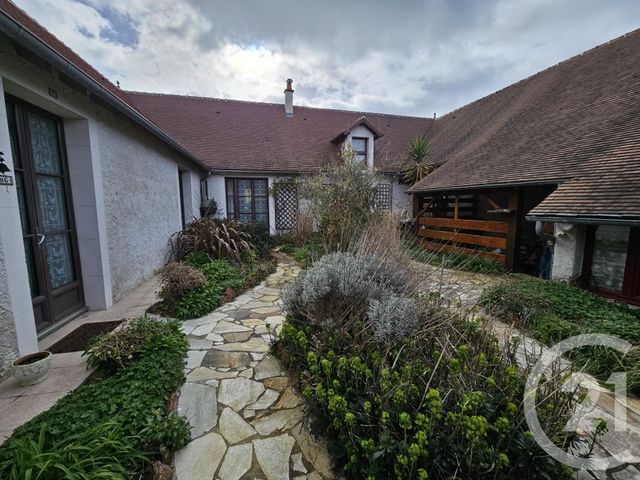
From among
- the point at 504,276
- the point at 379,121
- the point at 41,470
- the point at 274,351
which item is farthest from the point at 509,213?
the point at 379,121

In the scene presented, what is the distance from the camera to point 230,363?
264cm

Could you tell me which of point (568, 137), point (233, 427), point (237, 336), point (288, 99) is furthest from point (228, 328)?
point (288, 99)

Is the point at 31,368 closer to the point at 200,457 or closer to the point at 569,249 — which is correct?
the point at 200,457

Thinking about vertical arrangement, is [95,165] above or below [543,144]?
below

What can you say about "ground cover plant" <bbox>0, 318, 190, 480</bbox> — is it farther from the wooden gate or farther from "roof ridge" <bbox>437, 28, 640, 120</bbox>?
"roof ridge" <bbox>437, 28, 640, 120</bbox>

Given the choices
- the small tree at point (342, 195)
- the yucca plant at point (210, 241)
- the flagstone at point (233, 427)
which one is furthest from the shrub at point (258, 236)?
the flagstone at point (233, 427)

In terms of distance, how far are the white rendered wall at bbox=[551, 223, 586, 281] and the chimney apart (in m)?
11.3

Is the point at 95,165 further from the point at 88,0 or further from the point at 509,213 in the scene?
the point at 509,213

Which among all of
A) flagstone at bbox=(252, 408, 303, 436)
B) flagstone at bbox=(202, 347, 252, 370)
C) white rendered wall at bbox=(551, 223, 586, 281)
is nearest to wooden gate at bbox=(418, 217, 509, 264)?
white rendered wall at bbox=(551, 223, 586, 281)

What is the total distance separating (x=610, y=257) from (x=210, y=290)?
6360 mm

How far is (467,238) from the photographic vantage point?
7.23 meters

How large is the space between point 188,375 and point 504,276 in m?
6.20

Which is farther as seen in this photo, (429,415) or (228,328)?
(228,328)

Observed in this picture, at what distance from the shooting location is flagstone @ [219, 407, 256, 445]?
1.80 m
